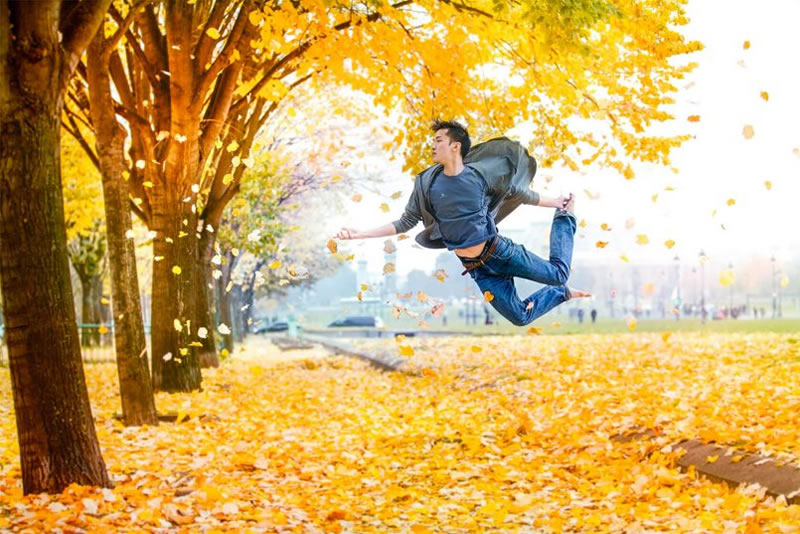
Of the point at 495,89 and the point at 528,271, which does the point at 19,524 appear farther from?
the point at 495,89

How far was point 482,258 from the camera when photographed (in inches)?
195

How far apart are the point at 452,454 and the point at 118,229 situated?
15.0 feet

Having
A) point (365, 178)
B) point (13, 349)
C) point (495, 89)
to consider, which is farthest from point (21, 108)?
point (365, 178)

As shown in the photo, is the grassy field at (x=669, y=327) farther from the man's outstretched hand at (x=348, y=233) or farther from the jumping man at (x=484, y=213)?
the man's outstretched hand at (x=348, y=233)

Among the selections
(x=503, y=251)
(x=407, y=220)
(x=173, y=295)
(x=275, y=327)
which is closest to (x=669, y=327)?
(x=173, y=295)

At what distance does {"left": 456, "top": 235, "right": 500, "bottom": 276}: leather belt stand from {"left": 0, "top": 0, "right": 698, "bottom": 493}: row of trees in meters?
1.25

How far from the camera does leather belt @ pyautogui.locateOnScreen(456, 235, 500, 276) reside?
16.0 feet

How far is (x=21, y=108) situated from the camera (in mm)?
6410

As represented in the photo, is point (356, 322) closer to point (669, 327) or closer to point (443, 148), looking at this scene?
point (669, 327)

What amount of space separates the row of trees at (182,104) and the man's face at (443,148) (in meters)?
1.54

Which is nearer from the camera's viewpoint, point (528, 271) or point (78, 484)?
point (528, 271)

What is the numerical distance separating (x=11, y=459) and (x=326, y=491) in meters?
3.18

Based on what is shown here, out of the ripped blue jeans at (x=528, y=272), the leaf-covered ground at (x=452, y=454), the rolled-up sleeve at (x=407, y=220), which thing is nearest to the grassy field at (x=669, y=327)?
the leaf-covered ground at (x=452, y=454)

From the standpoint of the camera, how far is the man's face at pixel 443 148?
450cm
